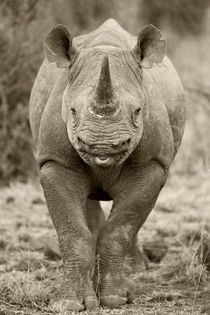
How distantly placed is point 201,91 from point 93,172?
25.8 ft

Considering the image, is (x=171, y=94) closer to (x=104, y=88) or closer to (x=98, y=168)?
(x=98, y=168)

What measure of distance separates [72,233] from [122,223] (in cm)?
44

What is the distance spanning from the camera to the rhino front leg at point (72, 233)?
6.80 m

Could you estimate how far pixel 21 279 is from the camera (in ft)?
24.2

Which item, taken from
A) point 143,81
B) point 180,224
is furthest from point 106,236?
point 180,224

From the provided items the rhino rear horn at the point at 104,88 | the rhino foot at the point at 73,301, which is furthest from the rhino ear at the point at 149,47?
the rhino foot at the point at 73,301

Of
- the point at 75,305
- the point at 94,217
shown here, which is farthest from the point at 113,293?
the point at 94,217

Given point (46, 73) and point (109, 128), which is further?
point (46, 73)

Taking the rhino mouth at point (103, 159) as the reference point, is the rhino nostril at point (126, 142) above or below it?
above

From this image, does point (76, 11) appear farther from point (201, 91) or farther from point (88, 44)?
point (88, 44)

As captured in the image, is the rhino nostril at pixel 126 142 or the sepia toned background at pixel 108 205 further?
the sepia toned background at pixel 108 205

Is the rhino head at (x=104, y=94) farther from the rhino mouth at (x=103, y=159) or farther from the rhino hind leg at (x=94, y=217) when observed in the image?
the rhino hind leg at (x=94, y=217)

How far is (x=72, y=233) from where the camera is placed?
6922mm

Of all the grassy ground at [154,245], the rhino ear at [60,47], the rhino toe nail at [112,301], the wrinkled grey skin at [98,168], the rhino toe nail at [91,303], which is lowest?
the grassy ground at [154,245]
